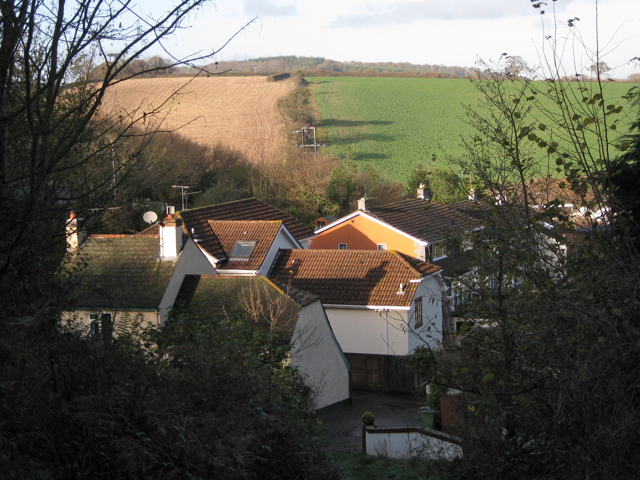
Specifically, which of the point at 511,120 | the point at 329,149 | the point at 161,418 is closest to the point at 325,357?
the point at 511,120

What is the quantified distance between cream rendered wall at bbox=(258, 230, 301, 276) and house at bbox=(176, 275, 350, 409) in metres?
4.91

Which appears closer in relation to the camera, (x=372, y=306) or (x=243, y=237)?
(x=372, y=306)

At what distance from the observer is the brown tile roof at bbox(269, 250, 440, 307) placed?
71.5 ft

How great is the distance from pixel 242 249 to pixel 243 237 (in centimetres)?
74

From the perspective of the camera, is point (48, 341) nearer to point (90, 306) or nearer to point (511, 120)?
point (90, 306)

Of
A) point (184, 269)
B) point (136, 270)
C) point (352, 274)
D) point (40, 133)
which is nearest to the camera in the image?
point (40, 133)

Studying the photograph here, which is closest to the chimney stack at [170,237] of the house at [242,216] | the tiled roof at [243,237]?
the tiled roof at [243,237]

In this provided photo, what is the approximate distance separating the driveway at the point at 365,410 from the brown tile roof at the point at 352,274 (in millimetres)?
3347

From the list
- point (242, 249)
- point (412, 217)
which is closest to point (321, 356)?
→ point (242, 249)

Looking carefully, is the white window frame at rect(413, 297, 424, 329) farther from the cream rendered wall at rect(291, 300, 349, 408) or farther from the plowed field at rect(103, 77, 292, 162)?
the plowed field at rect(103, 77, 292, 162)

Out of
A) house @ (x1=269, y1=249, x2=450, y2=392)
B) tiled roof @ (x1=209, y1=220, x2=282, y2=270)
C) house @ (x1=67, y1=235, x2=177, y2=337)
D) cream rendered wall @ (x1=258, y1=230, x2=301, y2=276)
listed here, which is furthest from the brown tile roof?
house @ (x1=67, y1=235, x2=177, y2=337)

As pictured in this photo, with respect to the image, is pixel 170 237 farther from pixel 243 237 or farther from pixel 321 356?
pixel 243 237

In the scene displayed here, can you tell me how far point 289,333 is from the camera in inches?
616

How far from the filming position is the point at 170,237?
17.8 m
